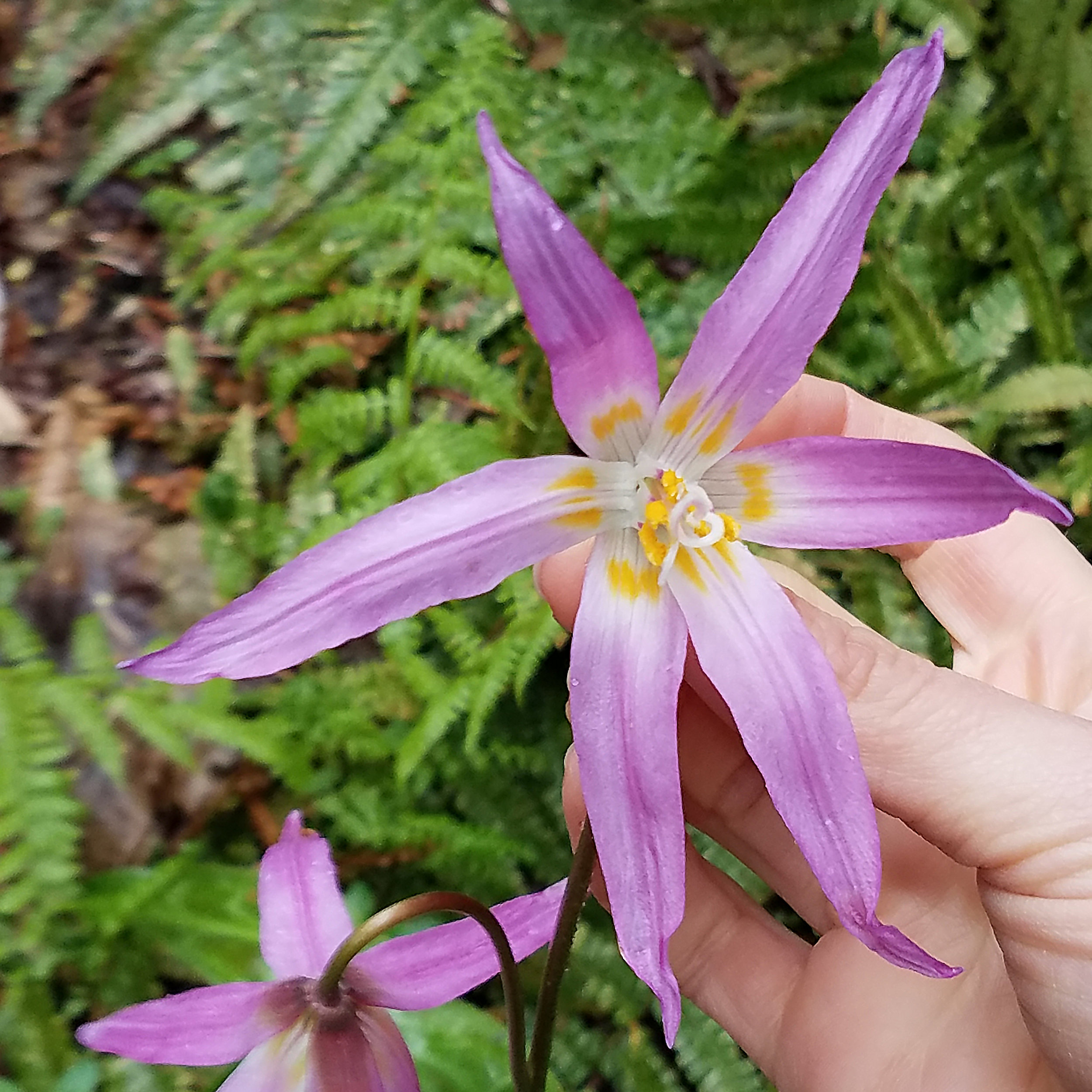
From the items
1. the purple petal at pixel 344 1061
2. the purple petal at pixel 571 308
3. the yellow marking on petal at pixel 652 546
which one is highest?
the purple petal at pixel 571 308

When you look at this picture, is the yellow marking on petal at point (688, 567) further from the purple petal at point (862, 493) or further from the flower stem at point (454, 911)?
the flower stem at point (454, 911)

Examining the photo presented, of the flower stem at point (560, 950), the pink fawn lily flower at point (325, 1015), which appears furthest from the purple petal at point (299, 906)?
the flower stem at point (560, 950)

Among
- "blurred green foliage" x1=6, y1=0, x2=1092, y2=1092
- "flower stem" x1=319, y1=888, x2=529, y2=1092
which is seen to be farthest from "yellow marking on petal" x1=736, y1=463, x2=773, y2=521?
"blurred green foliage" x1=6, y1=0, x2=1092, y2=1092

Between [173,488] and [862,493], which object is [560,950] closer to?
[862,493]

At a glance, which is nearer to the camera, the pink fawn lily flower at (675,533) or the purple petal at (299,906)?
the pink fawn lily flower at (675,533)

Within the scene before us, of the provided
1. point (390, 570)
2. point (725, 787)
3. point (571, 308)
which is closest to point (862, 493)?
point (571, 308)

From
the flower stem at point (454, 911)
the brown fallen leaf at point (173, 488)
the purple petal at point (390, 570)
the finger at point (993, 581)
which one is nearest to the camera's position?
the purple petal at point (390, 570)

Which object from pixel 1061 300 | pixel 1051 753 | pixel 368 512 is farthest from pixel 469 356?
pixel 1051 753

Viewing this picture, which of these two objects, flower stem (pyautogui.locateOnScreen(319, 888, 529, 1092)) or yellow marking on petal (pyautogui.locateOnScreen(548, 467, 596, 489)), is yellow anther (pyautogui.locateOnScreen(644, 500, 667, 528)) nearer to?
yellow marking on petal (pyautogui.locateOnScreen(548, 467, 596, 489))
